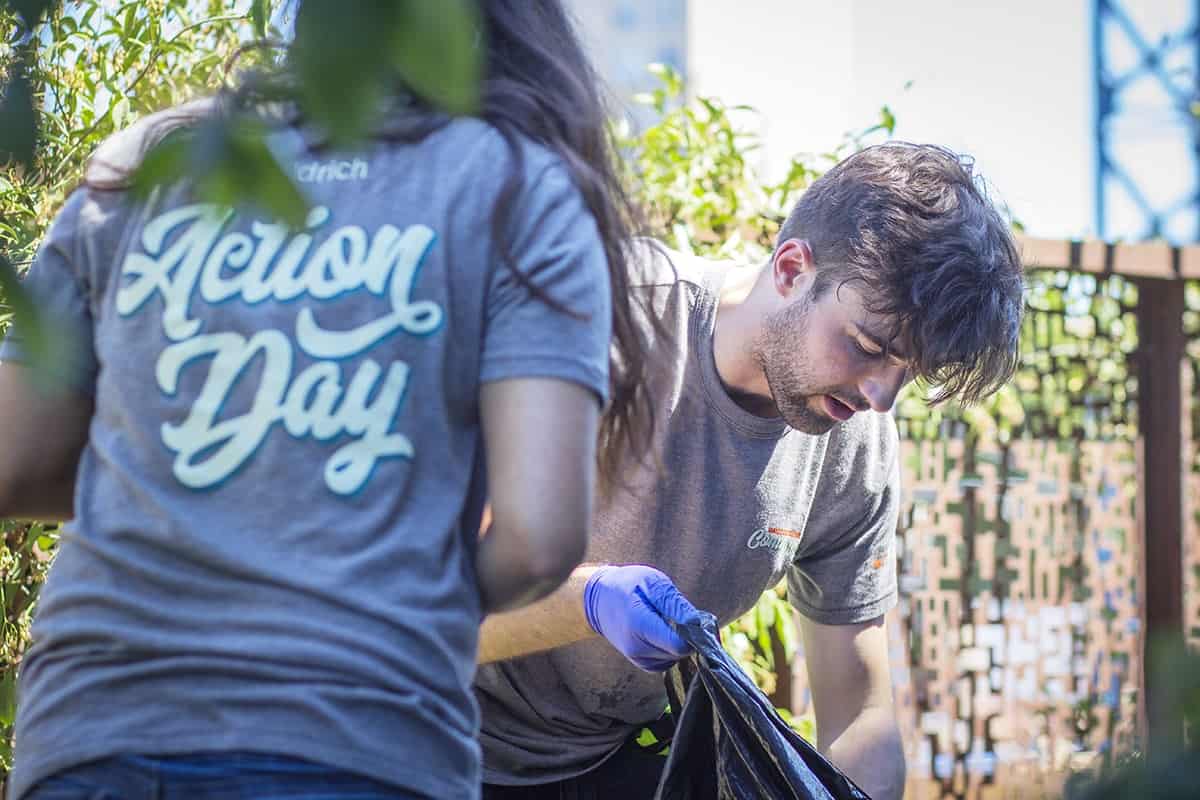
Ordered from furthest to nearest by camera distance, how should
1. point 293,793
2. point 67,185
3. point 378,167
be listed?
point 67,185
point 378,167
point 293,793

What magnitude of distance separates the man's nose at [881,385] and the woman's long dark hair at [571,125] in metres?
0.74

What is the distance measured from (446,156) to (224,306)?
7.6 inches

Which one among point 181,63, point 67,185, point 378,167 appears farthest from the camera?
point 181,63

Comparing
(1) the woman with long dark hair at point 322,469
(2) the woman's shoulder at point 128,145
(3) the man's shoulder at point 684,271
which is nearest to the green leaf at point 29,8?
(1) the woman with long dark hair at point 322,469

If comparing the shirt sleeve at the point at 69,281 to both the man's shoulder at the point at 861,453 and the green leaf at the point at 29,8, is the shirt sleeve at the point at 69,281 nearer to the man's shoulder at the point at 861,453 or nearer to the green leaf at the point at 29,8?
the green leaf at the point at 29,8

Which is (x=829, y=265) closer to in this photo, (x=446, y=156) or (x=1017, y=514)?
(x=446, y=156)

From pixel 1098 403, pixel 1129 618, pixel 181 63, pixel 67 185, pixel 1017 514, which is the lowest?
pixel 1129 618

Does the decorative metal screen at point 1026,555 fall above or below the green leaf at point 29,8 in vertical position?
below

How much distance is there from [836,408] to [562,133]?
95 centimetres

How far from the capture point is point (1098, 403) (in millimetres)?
4246

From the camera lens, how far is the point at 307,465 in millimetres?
938

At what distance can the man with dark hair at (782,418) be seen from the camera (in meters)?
1.92

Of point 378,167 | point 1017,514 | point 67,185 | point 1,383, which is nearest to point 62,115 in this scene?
point 67,185

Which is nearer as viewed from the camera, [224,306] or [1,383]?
[224,306]
